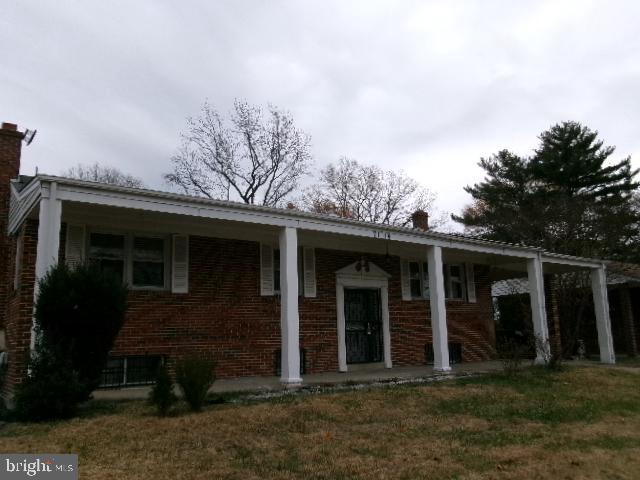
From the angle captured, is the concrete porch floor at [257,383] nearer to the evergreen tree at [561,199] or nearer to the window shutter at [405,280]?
the window shutter at [405,280]

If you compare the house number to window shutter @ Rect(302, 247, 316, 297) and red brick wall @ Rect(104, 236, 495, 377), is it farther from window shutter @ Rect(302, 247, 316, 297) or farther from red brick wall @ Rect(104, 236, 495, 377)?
red brick wall @ Rect(104, 236, 495, 377)

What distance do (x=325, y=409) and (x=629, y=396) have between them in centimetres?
591

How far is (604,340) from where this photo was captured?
51.1ft

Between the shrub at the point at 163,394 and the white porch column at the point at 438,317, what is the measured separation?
618cm

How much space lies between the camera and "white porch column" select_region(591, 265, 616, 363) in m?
15.4

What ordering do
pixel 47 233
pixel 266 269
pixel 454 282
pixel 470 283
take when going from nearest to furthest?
1. pixel 47 233
2. pixel 266 269
3. pixel 454 282
4. pixel 470 283

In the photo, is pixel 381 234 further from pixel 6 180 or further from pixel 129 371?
pixel 6 180

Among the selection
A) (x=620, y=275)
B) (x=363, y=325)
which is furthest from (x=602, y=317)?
(x=363, y=325)

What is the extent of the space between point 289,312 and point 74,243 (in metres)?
3.93

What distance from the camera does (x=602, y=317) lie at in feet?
51.6

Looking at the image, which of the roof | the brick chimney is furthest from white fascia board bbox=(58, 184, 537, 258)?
the roof

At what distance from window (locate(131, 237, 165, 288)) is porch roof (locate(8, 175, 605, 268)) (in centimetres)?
204

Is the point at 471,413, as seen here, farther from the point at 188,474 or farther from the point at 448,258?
the point at 448,258

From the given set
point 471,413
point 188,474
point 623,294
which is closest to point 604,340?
point 623,294
